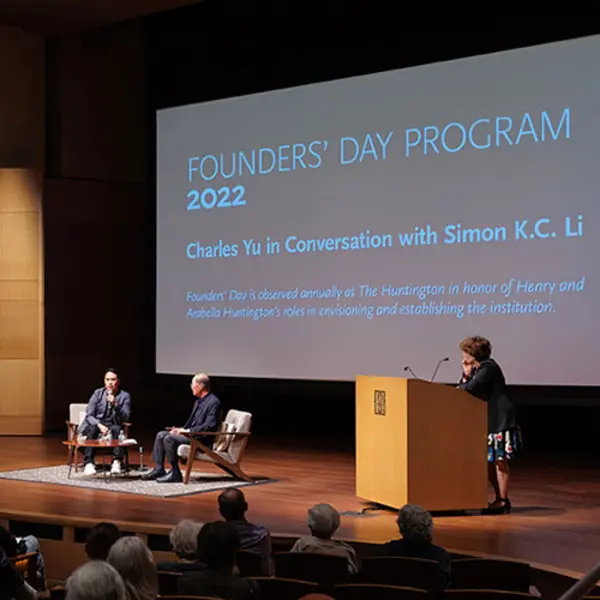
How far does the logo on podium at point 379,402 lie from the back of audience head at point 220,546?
3.30 meters

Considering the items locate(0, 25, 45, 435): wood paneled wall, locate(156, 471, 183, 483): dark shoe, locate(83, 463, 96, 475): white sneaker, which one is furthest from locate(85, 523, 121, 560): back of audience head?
locate(0, 25, 45, 435): wood paneled wall

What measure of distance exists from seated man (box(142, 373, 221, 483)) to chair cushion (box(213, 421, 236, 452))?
11 cm

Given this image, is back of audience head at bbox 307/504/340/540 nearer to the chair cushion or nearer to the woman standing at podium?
the woman standing at podium

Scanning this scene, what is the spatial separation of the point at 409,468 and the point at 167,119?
6072mm

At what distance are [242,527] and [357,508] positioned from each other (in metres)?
2.49

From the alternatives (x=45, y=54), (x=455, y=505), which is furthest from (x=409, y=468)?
(x=45, y=54)

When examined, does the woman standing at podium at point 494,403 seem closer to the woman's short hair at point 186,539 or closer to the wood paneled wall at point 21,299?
the woman's short hair at point 186,539

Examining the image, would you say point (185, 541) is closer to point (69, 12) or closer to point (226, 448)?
point (226, 448)

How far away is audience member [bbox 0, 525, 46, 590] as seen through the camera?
4.30m

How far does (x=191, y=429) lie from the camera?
816 centimetres

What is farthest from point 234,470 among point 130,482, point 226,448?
point 130,482

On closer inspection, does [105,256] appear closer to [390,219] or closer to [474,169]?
[390,219]

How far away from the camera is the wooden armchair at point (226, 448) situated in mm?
7953

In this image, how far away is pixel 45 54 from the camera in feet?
39.6
